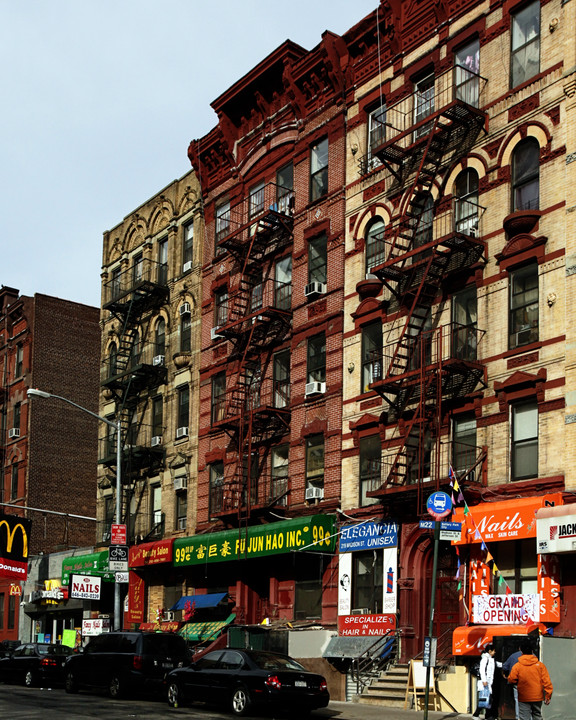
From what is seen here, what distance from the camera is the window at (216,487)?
37.2 m

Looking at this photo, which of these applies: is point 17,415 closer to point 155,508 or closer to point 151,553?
point 155,508

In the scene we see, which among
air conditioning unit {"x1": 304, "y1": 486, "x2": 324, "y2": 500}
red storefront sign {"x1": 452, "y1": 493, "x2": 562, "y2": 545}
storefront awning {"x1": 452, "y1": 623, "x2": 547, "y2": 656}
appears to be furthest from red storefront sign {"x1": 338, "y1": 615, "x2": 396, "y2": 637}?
air conditioning unit {"x1": 304, "y1": 486, "x2": 324, "y2": 500}

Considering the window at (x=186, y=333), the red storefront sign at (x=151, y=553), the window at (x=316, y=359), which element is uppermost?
the window at (x=186, y=333)

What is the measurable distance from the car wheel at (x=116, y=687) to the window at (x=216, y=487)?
1063cm

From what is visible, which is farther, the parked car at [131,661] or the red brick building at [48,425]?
the red brick building at [48,425]

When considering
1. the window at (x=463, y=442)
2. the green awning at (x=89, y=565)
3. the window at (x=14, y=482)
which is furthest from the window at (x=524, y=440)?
the window at (x=14, y=482)

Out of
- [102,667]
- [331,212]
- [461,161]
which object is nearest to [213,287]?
[331,212]

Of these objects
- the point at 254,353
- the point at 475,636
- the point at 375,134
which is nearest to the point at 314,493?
the point at 254,353

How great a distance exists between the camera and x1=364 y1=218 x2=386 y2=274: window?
104 ft

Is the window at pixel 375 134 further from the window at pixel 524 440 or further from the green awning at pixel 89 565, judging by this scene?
the green awning at pixel 89 565

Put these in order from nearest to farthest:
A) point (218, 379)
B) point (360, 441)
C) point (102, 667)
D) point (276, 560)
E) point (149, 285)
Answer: point (102, 667) < point (360, 441) < point (276, 560) < point (218, 379) < point (149, 285)

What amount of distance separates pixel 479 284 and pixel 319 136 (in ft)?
34.1

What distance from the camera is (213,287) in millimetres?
39812

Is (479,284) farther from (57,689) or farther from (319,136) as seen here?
(57,689)
